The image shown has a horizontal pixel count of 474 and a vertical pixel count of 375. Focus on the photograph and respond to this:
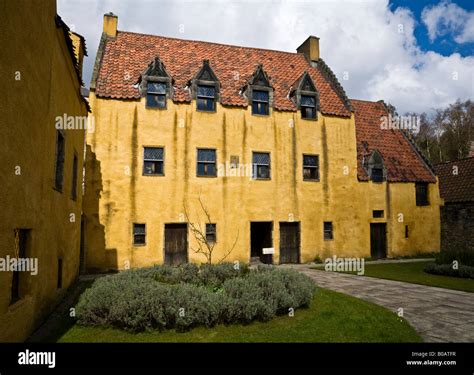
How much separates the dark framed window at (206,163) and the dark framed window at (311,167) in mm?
5527

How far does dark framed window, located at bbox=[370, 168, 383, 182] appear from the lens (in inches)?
864

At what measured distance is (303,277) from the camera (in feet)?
34.0

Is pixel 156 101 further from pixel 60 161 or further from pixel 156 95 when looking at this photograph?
pixel 60 161

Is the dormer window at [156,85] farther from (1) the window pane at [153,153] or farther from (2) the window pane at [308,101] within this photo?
(2) the window pane at [308,101]

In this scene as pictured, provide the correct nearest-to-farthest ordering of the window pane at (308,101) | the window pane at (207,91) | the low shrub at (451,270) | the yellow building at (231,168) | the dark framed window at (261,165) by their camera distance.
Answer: the low shrub at (451,270), the yellow building at (231,168), the window pane at (207,91), the dark framed window at (261,165), the window pane at (308,101)

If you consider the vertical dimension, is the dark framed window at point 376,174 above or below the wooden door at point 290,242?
above

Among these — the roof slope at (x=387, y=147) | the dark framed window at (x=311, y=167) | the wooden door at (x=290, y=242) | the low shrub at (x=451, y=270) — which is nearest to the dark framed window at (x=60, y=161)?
the wooden door at (x=290, y=242)

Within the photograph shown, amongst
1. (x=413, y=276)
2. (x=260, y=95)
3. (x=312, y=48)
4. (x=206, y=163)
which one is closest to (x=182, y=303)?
(x=413, y=276)

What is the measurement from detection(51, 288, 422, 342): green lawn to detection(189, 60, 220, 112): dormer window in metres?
13.2

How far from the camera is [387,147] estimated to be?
79.2 ft

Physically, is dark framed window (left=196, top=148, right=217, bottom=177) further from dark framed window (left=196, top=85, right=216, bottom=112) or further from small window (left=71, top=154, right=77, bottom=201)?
small window (left=71, top=154, right=77, bottom=201)

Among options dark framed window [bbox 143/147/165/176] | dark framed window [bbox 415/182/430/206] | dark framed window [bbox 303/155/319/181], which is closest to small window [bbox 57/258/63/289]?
dark framed window [bbox 143/147/165/176]

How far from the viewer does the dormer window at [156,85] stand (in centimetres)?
1789
